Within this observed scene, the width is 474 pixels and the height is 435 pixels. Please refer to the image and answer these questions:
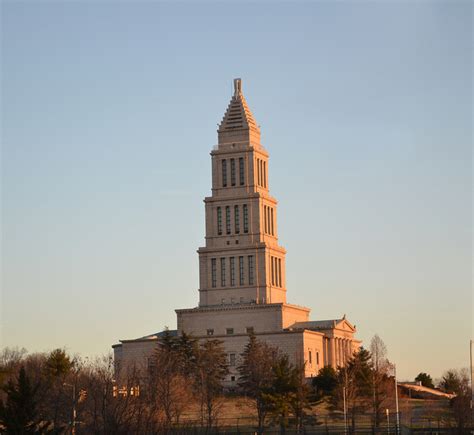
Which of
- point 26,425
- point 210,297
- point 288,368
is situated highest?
point 210,297

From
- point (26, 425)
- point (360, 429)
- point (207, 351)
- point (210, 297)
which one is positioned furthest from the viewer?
point (210, 297)

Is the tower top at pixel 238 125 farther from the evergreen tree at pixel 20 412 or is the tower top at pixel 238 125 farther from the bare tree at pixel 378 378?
the evergreen tree at pixel 20 412

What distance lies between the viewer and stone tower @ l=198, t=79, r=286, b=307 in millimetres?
138625

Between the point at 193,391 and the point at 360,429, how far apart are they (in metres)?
20.1

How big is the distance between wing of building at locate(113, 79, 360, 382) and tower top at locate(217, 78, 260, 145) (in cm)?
10

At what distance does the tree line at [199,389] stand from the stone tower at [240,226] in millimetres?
6557

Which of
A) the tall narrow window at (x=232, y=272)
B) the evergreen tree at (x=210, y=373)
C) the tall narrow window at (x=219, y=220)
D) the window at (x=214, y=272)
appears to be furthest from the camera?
the tall narrow window at (x=219, y=220)

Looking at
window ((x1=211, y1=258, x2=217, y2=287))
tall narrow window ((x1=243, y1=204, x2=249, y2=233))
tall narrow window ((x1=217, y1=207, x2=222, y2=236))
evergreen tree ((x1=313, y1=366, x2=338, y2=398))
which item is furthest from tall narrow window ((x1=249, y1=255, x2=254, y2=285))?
evergreen tree ((x1=313, y1=366, x2=338, y2=398))

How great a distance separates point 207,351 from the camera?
127312 millimetres

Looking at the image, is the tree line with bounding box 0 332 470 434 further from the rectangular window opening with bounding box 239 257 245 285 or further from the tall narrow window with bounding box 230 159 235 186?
the tall narrow window with bounding box 230 159 235 186

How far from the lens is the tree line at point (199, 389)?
86.2 metres

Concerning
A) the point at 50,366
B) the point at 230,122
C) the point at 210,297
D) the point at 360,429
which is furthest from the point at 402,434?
the point at 230,122

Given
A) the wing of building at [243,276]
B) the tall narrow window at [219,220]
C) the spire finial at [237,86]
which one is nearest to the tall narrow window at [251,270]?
the wing of building at [243,276]

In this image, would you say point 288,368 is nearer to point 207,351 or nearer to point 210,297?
point 207,351
